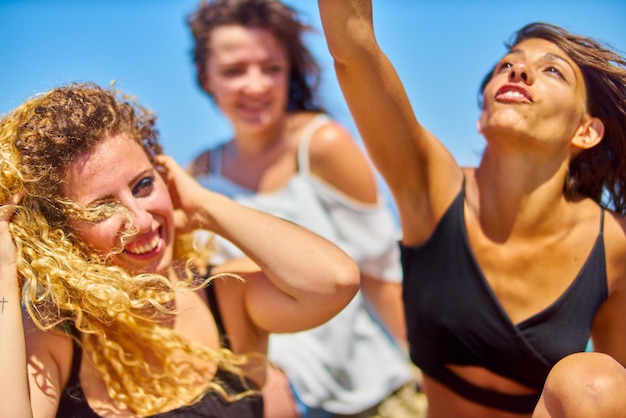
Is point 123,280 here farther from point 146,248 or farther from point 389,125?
point 389,125

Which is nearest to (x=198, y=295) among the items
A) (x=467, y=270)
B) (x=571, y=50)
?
(x=467, y=270)

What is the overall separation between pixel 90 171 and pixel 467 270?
3.78ft

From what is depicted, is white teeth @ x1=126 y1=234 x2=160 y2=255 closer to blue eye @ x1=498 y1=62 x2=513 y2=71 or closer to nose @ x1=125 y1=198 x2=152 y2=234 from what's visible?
nose @ x1=125 y1=198 x2=152 y2=234

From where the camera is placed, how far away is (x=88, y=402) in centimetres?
213

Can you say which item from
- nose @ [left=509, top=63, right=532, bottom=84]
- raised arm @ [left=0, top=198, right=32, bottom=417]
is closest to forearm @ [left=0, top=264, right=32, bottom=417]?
raised arm @ [left=0, top=198, right=32, bottom=417]

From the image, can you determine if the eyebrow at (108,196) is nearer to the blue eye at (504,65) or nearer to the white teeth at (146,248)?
the white teeth at (146,248)

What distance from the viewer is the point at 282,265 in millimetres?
2174

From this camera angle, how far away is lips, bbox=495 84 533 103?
7.44 ft

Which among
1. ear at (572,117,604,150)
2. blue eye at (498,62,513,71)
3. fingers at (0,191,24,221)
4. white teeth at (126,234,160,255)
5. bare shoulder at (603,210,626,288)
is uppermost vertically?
blue eye at (498,62,513,71)

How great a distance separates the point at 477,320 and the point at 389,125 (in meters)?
0.65

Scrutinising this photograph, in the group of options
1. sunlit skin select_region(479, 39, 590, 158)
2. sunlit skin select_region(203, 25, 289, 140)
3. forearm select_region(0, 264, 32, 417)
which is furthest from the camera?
sunlit skin select_region(203, 25, 289, 140)

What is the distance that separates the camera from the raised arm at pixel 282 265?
7.11 feet

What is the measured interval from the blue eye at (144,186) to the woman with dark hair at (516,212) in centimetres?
63

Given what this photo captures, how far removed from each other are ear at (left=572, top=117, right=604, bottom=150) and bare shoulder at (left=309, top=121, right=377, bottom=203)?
5.30ft
